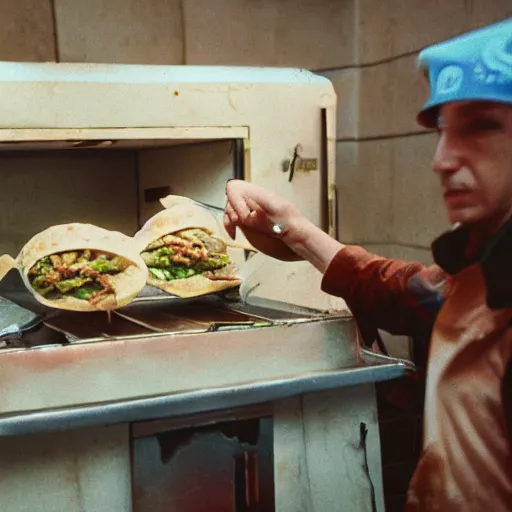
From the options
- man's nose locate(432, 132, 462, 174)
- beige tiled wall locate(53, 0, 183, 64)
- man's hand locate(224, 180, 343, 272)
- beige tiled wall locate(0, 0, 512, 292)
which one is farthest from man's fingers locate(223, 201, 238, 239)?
beige tiled wall locate(53, 0, 183, 64)

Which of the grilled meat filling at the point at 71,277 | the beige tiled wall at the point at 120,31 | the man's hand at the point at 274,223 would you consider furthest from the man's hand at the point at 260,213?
the beige tiled wall at the point at 120,31

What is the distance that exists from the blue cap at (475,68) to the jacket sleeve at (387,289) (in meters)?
0.26

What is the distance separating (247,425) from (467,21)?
98cm

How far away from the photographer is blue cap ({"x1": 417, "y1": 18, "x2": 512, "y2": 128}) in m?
0.89

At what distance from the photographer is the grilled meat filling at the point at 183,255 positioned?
1360 millimetres

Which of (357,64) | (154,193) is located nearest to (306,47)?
(357,64)

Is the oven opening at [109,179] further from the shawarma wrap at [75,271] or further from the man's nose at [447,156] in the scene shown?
the man's nose at [447,156]

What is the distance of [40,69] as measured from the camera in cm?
138

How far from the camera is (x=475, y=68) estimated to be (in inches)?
35.8

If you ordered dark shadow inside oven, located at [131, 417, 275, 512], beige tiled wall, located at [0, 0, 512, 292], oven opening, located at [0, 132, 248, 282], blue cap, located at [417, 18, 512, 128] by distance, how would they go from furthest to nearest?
beige tiled wall, located at [0, 0, 512, 292], oven opening, located at [0, 132, 248, 282], dark shadow inside oven, located at [131, 417, 275, 512], blue cap, located at [417, 18, 512, 128]

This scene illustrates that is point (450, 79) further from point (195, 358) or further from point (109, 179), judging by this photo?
point (109, 179)

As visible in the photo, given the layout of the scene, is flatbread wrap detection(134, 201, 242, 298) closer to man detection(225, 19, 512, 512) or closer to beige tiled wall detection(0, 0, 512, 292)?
man detection(225, 19, 512, 512)

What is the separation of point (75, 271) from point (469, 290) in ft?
2.08

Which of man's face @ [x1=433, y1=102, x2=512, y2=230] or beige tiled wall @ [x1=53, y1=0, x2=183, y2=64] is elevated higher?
beige tiled wall @ [x1=53, y1=0, x2=183, y2=64]
